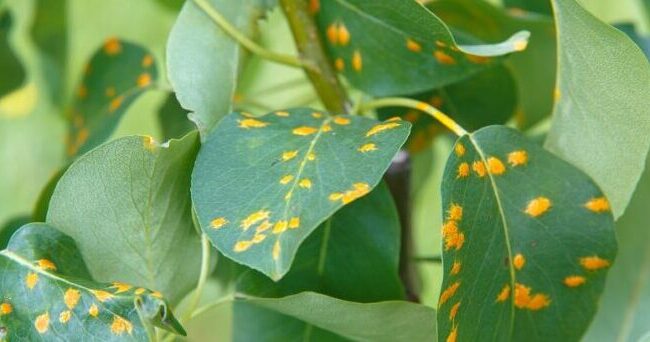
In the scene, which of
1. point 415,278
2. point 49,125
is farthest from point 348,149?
point 49,125

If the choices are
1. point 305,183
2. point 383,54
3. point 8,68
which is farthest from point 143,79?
point 305,183

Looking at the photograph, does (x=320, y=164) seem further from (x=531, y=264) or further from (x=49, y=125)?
(x=49, y=125)

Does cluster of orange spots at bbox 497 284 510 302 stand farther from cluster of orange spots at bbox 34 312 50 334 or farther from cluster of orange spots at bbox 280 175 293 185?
cluster of orange spots at bbox 34 312 50 334

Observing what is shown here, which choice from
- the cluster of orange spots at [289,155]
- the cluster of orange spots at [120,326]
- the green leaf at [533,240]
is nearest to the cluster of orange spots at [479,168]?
the green leaf at [533,240]

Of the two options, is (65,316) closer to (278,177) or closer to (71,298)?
(71,298)

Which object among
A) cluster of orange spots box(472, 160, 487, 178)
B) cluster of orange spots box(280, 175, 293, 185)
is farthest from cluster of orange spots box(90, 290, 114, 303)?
cluster of orange spots box(472, 160, 487, 178)

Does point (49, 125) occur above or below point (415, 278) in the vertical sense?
below

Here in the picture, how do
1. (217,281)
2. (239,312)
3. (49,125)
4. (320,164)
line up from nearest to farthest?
1. (320,164)
2. (239,312)
3. (217,281)
4. (49,125)
